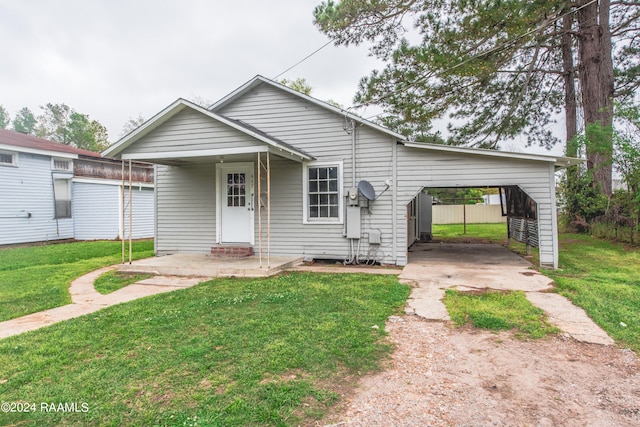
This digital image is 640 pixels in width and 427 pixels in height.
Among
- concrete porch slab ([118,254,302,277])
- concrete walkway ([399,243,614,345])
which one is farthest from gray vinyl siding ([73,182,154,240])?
concrete walkway ([399,243,614,345])

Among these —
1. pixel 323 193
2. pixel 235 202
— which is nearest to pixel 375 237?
pixel 323 193

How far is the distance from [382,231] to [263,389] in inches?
227

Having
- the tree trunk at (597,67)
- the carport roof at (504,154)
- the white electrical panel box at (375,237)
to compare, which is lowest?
the white electrical panel box at (375,237)

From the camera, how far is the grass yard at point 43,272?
507 centimetres

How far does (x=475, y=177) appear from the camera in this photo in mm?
7312

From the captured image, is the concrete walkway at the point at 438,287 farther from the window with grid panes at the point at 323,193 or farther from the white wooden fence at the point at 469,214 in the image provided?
the white wooden fence at the point at 469,214

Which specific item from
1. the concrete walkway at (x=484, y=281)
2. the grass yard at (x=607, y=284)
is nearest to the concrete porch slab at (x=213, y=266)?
the concrete walkway at (x=484, y=281)

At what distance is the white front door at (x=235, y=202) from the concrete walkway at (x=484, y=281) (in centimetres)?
394

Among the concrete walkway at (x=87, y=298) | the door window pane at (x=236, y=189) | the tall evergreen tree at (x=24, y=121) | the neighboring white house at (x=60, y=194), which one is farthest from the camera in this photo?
the tall evergreen tree at (x=24, y=121)

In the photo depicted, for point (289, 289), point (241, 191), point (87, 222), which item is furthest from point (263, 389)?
point (87, 222)

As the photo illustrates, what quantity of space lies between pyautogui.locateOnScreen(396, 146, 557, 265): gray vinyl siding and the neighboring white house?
12.0m

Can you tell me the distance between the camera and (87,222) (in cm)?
1483

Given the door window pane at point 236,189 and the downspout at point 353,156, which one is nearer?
the downspout at point 353,156

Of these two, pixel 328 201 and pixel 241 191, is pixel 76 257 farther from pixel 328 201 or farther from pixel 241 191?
pixel 328 201
